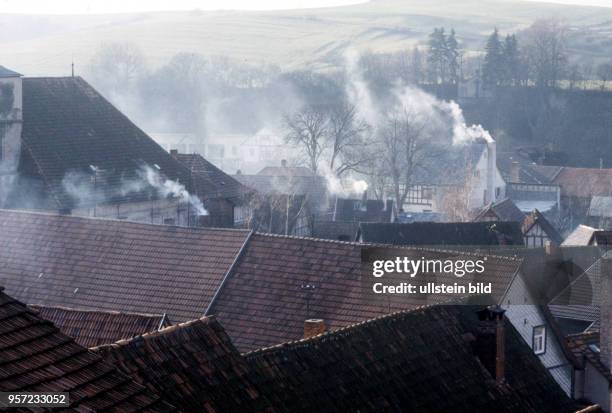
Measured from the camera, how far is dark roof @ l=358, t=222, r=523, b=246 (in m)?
40.4

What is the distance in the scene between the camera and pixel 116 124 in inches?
1690

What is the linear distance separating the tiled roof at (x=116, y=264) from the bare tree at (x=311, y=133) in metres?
43.2

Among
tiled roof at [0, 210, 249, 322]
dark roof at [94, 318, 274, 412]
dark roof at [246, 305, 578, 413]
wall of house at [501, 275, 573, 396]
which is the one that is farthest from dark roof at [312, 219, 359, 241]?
dark roof at [94, 318, 274, 412]

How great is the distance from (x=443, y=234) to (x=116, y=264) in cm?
1760

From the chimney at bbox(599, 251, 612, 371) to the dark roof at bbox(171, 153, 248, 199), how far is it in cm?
2328

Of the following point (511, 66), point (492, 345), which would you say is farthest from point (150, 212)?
point (511, 66)

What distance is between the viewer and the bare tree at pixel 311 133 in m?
74.3

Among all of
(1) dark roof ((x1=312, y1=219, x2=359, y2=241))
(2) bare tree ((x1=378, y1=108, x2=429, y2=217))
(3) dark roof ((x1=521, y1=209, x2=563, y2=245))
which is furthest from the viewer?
(2) bare tree ((x1=378, y1=108, x2=429, y2=217))

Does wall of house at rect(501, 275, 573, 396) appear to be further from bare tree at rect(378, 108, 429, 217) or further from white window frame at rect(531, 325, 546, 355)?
bare tree at rect(378, 108, 429, 217)

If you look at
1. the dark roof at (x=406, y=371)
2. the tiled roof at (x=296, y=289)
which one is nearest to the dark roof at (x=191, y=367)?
the dark roof at (x=406, y=371)

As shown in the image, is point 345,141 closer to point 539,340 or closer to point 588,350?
point 588,350

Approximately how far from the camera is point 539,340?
21.8 meters

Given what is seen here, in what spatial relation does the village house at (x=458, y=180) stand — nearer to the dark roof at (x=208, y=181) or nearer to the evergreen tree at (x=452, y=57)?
the dark roof at (x=208, y=181)

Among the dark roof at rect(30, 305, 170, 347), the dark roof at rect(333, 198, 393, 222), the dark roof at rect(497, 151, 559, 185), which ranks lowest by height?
the dark roof at rect(497, 151, 559, 185)
